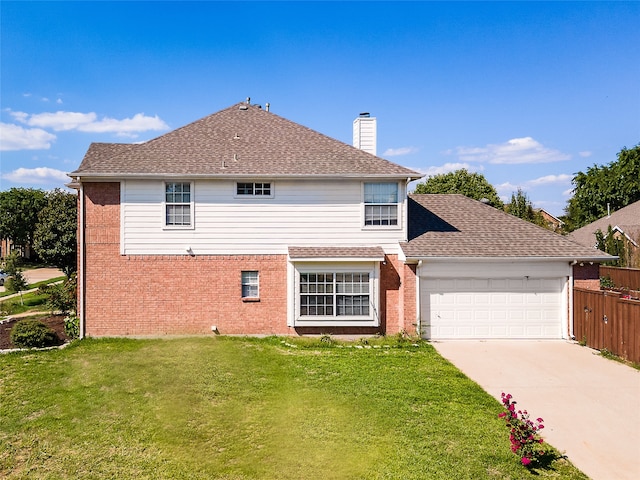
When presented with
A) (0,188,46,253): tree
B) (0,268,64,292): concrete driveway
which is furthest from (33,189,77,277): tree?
(0,188,46,253): tree

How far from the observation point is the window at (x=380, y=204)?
1500cm

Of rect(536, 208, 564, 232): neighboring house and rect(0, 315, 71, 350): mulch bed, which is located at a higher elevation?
rect(536, 208, 564, 232): neighboring house

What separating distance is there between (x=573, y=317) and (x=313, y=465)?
11.9 metres

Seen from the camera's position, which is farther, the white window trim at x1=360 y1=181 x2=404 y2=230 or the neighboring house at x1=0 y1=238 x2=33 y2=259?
the neighboring house at x1=0 y1=238 x2=33 y2=259

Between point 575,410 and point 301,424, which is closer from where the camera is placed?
point 301,424

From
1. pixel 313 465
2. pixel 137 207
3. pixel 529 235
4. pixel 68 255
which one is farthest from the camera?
pixel 68 255

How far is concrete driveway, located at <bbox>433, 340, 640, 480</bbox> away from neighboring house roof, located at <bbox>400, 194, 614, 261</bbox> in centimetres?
295

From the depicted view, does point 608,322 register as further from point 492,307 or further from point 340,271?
point 340,271

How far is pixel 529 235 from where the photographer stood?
15922mm

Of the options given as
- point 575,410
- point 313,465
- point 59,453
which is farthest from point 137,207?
point 575,410

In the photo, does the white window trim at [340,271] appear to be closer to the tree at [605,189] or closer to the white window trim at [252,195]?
the white window trim at [252,195]

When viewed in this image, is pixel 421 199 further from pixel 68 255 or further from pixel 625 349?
pixel 68 255

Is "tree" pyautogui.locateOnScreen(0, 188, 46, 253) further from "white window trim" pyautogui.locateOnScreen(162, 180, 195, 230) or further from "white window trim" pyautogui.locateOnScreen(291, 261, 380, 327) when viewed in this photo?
"white window trim" pyautogui.locateOnScreen(291, 261, 380, 327)

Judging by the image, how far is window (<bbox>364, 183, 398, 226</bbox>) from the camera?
49.2ft
